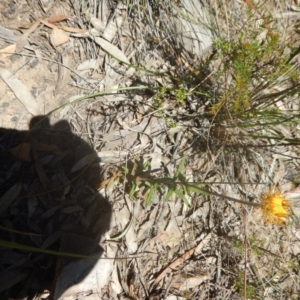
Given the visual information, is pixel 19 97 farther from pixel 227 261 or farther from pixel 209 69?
pixel 227 261

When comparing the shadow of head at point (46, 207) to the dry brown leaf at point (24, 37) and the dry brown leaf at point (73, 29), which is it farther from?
the dry brown leaf at point (73, 29)

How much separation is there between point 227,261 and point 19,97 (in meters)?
1.45

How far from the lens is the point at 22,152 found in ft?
6.30

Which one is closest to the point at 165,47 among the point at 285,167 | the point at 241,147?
the point at 241,147

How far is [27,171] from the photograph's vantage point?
192 centimetres

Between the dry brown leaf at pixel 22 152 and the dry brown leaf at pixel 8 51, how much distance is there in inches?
19.5

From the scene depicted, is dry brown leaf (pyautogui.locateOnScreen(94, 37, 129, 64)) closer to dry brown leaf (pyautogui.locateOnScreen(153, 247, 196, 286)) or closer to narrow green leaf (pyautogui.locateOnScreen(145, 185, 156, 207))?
narrow green leaf (pyautogui.locateOnScreen(145, 185, 156, 207))

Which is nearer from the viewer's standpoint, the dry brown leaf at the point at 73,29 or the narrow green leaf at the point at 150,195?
the narrow green leaf at the point at 150,195

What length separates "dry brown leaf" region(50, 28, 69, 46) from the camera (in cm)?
204

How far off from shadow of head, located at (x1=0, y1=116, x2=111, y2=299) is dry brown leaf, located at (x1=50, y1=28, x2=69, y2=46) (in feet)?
1.43

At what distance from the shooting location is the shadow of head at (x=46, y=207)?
1878 millimetres

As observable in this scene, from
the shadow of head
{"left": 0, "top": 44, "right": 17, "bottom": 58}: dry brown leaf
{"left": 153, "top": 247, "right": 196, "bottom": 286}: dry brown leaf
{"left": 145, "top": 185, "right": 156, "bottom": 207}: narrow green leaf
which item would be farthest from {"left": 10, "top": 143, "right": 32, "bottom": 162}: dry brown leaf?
{"left": 153, "top": 247, "right": 196, "bottom": 286}: dry brown leaf

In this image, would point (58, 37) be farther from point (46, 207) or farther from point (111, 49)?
point (46, 207)

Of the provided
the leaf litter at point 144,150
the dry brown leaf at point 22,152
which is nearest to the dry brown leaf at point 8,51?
the leaf litter at point 144,150
